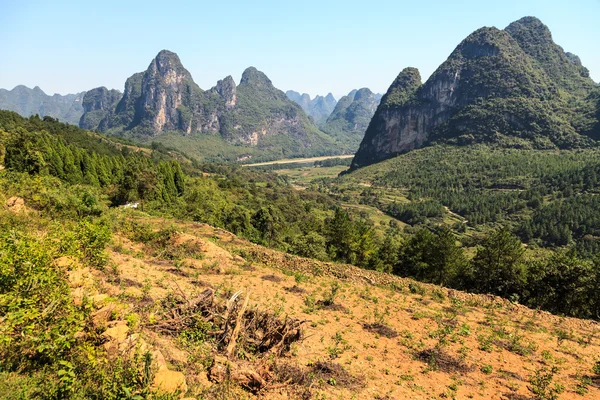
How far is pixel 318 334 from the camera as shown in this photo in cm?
1348

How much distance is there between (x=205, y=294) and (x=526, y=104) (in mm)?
228687

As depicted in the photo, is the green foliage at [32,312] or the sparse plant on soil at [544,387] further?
the sparse plant on soil at [544,387]

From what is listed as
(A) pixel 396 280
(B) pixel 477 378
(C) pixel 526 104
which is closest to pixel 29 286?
(B) pixel 477 378

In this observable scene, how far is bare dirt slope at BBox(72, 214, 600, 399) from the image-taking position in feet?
30.5

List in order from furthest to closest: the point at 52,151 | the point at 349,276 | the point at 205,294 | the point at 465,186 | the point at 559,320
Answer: the point at 465,186, the point at 52,151, the point at 349,276, the point at 559,320, the point at 205,294

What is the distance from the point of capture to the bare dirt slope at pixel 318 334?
30.5ft

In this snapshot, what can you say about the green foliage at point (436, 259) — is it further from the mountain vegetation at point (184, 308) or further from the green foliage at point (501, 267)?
the mountain vegetation at point (184, 308)

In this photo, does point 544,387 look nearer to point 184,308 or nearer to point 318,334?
point 318,334

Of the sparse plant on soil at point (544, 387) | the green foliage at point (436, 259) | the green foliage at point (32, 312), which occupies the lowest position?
the green foliage at point (436, 259)

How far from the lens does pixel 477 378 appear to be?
1145 centimetres

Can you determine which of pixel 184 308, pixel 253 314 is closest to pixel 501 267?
pixel 253 314

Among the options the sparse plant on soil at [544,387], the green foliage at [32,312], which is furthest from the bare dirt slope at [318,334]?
the green foliage at [32,312]

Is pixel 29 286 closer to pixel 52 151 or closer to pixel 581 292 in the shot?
pixel 581 292

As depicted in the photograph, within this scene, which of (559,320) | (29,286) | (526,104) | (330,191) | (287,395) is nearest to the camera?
(29,286)
